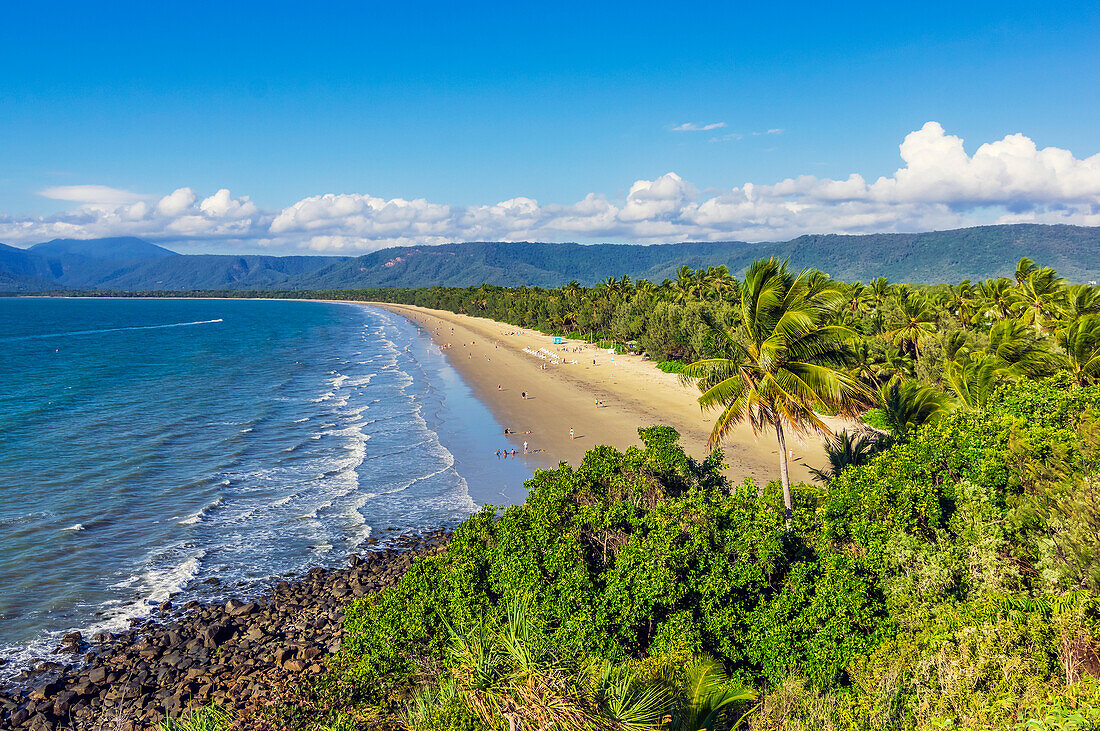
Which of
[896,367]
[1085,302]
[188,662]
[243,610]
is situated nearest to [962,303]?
[896,367]

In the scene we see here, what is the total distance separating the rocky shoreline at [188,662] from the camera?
15203 millimetres

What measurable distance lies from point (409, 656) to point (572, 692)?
666cm

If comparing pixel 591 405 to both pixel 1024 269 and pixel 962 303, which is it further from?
pixel 1024 269

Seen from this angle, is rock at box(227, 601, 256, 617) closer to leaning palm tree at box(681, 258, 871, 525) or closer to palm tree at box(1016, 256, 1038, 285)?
leaning palm tree at box(681, 258, 871, 525)

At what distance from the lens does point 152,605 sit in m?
20.2

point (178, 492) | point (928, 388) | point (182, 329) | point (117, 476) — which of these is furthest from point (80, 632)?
point (182, 329)

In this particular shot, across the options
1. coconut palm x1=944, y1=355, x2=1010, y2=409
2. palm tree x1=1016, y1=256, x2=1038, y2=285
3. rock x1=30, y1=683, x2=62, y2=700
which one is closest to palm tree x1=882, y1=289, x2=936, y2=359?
palm tree x1=1016, y1=256, x2=1038, y2=285

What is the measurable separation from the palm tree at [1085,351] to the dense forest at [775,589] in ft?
20.8

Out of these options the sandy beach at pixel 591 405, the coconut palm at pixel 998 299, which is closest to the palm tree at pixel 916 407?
the sandy beach at pixel 591 405

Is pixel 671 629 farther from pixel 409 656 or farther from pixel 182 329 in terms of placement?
pixel 182 329

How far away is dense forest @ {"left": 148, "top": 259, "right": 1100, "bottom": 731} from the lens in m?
7.58

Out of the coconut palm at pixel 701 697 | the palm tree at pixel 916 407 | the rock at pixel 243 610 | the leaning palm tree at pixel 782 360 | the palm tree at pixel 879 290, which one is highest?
the leaning palm tree at pixel 782 360

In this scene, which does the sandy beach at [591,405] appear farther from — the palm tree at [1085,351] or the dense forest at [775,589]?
the palm tree at [1085,351]

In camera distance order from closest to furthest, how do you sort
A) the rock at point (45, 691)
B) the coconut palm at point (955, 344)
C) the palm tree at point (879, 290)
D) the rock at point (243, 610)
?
the rock at point (45, 691) < the rock at point (243, 610) < the coconut palm at point (955, 344) < the palm tree at point (879, 290)
